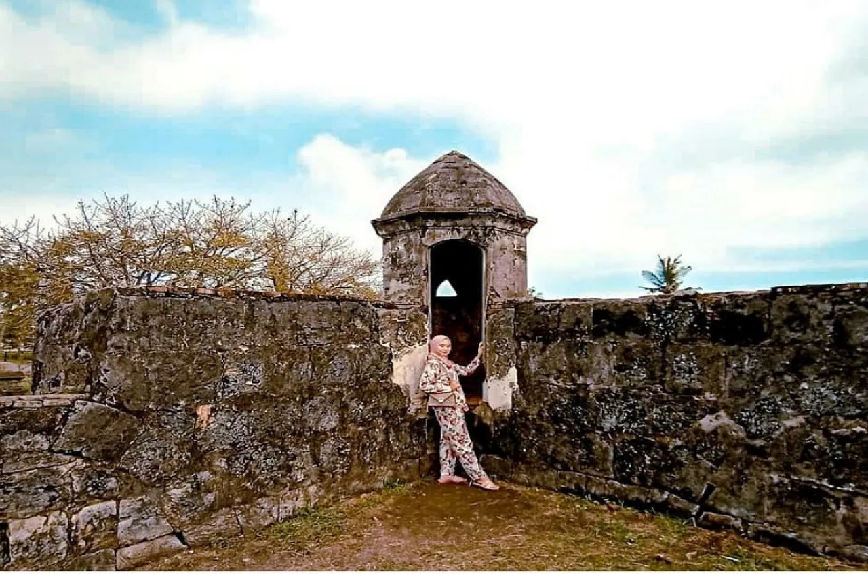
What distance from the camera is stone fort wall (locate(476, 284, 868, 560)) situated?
12.1 feet

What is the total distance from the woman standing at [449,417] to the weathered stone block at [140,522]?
2.35 m

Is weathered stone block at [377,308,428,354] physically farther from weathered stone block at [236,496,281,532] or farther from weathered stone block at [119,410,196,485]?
weathered stone block at [119,410,196,485]

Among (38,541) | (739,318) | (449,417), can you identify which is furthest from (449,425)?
(38,541)

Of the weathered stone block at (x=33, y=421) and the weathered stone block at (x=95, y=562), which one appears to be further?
the weathered stone block at (x=95, y=562)

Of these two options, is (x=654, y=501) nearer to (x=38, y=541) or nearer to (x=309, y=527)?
(x=309, y=527)

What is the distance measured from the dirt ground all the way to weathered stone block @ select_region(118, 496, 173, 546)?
0.60 feet

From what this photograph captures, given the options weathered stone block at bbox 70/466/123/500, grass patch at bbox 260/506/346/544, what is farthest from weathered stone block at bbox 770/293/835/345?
weathered stone block at bbox 70/466/123/500

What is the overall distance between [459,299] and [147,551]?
4766 mm

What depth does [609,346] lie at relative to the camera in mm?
4887

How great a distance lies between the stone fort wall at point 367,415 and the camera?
11.8 feet

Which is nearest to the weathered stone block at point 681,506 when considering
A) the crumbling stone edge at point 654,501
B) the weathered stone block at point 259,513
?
the crumbling stone edge at point 654,501

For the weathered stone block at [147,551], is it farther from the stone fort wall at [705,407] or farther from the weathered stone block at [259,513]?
the stone fort wall at [705,407]

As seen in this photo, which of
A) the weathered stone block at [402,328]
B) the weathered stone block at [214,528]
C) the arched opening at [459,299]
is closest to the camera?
the weathered stone block at [214,528]

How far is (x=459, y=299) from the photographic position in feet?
25.6
